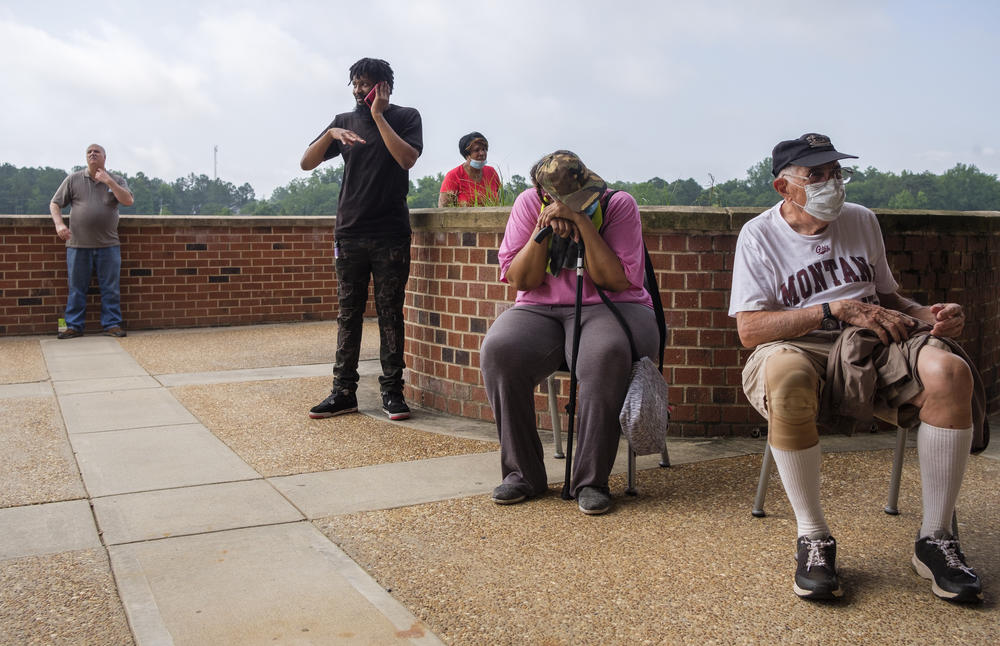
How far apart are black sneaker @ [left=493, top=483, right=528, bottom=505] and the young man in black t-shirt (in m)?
1.99

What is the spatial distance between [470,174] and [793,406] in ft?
17.8

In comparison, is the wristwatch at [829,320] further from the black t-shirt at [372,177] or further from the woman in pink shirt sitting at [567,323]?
the black t-shirt at [372,177]

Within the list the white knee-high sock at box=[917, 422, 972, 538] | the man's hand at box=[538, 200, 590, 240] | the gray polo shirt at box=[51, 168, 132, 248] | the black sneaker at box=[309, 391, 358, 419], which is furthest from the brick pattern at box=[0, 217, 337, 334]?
the white knee-high sock at box=[917, 422, 972, 538]

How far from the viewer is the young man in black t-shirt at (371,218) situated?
5.95 meters

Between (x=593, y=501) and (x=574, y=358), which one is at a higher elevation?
(x=574, y=358)

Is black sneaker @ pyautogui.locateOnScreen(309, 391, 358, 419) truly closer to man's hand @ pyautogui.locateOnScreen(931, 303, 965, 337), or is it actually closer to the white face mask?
the white face mask

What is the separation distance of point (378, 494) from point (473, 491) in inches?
16.9

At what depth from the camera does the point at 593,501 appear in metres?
4.03

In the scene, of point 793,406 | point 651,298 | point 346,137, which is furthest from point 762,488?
point 346,137

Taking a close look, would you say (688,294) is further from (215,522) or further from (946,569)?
(215,522)

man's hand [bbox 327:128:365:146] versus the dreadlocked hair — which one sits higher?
the dreadlocked hair

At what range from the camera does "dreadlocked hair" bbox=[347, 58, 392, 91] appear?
587 cm

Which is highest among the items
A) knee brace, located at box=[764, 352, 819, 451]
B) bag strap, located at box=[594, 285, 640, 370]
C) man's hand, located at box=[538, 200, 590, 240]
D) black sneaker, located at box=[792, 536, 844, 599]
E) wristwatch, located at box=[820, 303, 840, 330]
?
man's hand, located at box=[538, 200, 590, 240]

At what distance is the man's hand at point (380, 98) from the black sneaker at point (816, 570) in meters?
3.71
